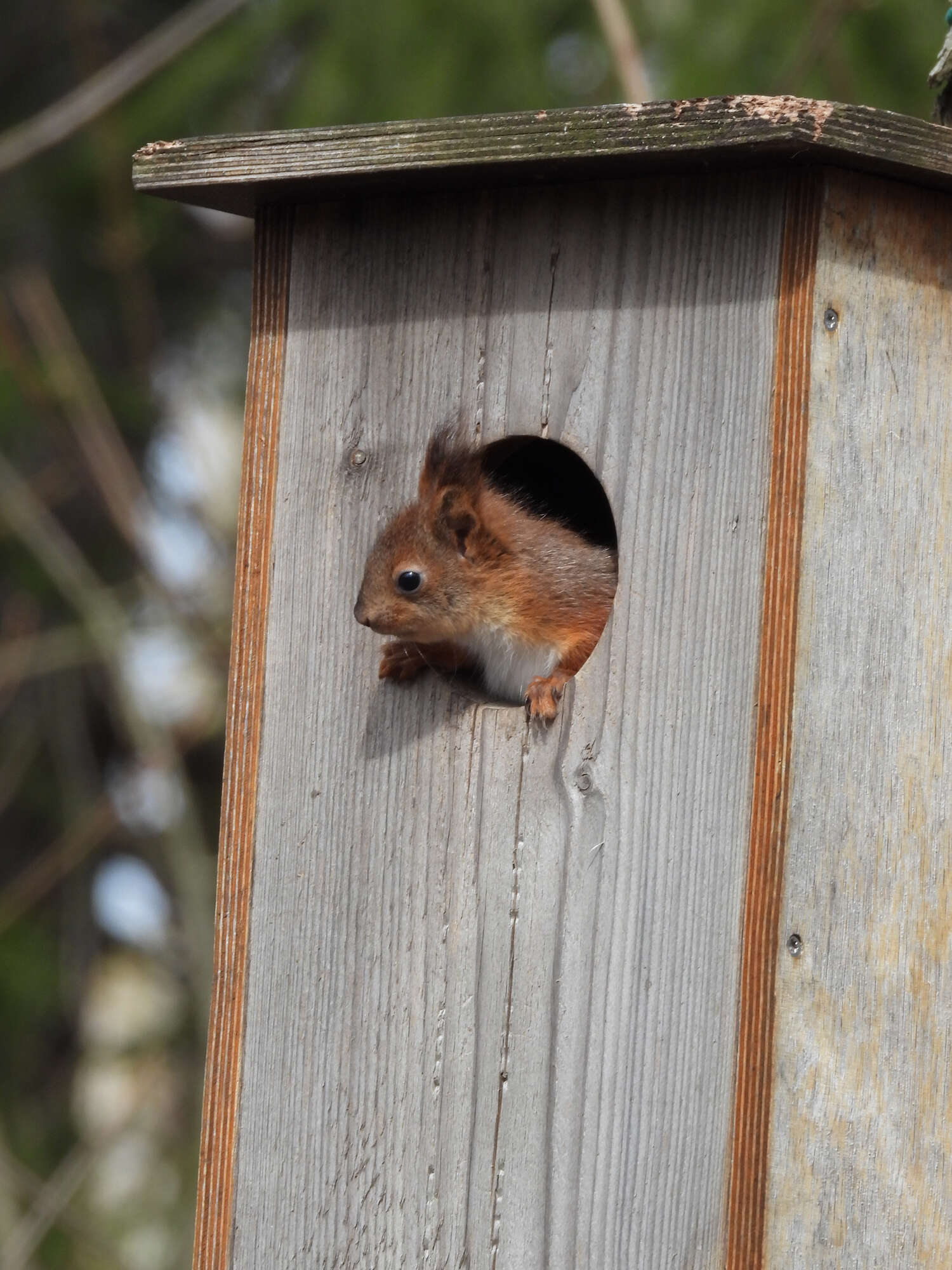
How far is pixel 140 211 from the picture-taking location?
17.3 ft

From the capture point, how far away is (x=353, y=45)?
3.86 meters

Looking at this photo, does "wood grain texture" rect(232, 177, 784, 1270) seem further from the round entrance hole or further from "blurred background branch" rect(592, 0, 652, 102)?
"blurred background branch" rect(592, 0, 652, 102)

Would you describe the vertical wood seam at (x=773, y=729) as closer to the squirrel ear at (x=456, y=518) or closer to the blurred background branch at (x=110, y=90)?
the squirrel ear at (x=456, y=518)

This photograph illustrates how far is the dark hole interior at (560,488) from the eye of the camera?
2.86m

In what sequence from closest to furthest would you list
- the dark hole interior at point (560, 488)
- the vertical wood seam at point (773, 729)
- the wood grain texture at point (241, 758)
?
1. the vertical wood seam at point (773, 729)
2. the wood grain texture at point (241, 758)
3. the dark hole interior at point (560, 488)

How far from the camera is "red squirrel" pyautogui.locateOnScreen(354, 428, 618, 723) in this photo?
2410mm

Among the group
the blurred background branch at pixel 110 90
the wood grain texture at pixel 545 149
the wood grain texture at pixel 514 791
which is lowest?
the wood grain texture at pixel 514 791

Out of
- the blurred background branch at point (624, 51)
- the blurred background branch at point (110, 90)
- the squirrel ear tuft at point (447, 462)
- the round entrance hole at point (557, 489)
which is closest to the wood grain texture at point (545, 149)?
the squirrel ear tuft at point (447, 462)

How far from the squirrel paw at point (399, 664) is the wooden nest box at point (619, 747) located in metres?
0.03

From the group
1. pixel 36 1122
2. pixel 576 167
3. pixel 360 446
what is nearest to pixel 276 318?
pixel 360 446

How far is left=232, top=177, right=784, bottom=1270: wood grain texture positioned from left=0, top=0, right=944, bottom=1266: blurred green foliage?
1108 mm

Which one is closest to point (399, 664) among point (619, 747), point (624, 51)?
point (619, 747)

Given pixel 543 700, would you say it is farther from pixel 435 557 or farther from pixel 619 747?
pixel 435 557

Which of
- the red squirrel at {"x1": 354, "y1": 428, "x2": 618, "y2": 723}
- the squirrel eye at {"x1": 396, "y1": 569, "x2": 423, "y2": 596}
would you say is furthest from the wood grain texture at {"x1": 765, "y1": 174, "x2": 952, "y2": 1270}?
the squirrel eye at {"x1": 396, "y1": 569, "x2": 423, "y2": 596}
